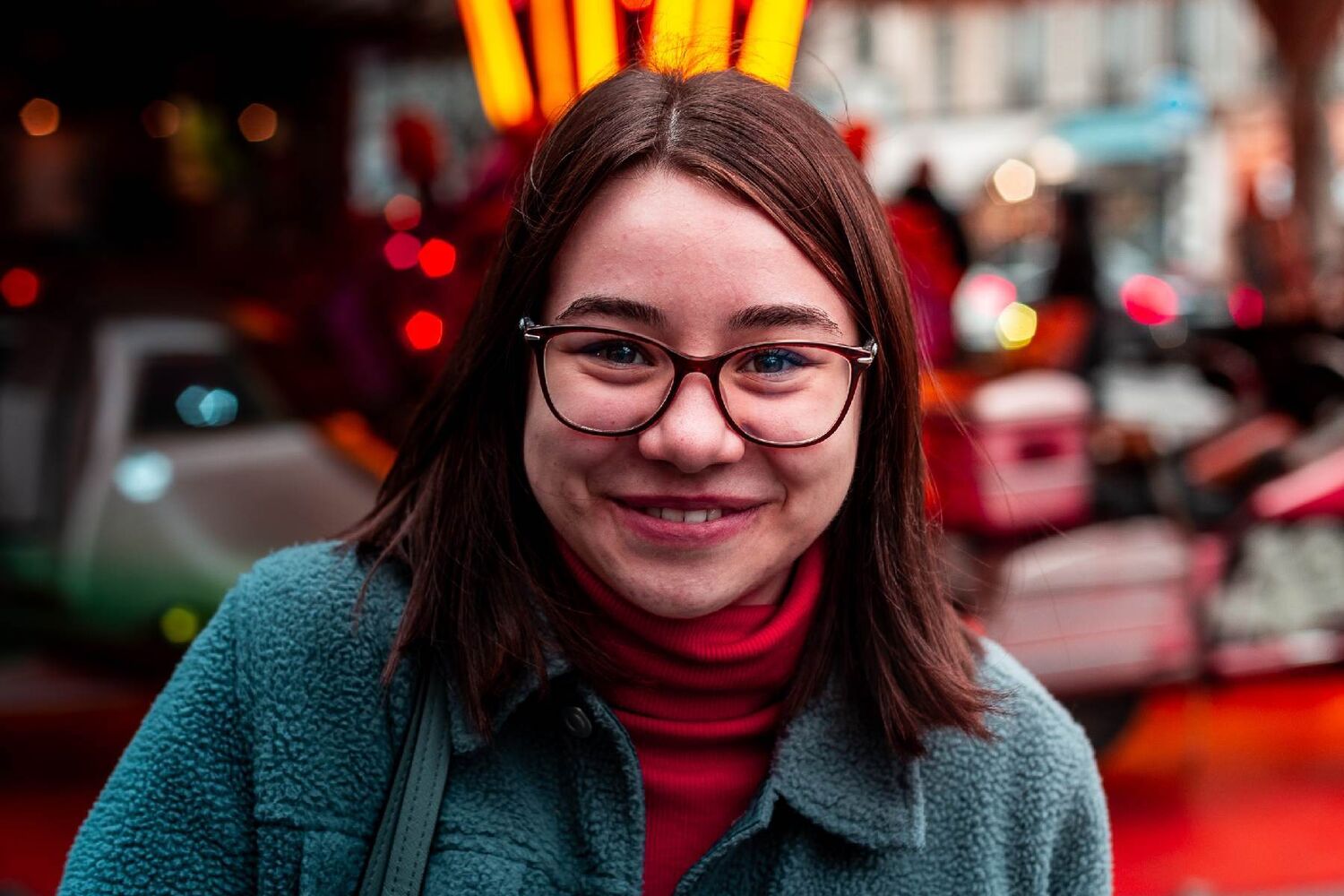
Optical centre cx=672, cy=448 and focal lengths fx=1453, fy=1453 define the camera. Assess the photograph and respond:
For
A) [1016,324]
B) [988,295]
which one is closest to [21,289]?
[1016,324]

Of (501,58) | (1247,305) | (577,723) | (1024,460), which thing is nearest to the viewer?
(577,723)

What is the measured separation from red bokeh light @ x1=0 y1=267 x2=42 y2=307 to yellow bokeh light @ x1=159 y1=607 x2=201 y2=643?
126 cm

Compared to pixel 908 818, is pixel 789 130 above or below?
above

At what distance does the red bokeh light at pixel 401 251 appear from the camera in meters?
5.25

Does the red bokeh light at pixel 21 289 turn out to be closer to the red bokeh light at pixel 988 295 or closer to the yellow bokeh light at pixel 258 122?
the red bokeh light at pixel 988 295

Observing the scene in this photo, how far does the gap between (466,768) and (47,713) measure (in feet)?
12.7

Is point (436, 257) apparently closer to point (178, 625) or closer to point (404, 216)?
point (404, 216)

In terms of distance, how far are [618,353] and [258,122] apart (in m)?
14.0

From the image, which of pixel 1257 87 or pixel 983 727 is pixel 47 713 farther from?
pixel 1257 87

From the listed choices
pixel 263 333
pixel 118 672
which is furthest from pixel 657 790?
pixel 263 333

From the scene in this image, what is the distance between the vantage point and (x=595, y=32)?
3.53 metres

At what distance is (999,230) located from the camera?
29469mm

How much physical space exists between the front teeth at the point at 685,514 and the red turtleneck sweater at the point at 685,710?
0.12 meters

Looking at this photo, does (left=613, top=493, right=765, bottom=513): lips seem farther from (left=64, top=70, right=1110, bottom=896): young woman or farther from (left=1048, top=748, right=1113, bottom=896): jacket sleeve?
(left=1048, top=748, right=1113, bottom=896): jacket sleeve
